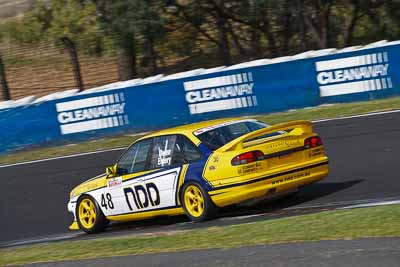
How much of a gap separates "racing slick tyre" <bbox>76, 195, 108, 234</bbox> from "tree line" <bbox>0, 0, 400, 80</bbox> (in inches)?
661

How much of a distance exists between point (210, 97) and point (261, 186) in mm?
10787

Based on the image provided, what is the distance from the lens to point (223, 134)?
36.0 ft

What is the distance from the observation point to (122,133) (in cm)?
2162

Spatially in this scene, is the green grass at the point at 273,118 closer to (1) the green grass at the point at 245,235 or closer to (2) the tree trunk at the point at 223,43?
(2) the tree trunk at the point at 223,43

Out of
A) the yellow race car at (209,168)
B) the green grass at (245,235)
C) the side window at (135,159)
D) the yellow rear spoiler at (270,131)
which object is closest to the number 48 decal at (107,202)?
the yellow race car at (209,168)

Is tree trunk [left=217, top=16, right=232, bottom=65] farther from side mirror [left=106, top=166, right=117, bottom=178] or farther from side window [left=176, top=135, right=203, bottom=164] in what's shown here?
side window [left=176, top=135, right=203, bottom=164]

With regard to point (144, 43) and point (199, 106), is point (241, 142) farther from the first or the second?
point (144, 43)

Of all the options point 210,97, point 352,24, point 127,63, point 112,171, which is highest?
point 352,24

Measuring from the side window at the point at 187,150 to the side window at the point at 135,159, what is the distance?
1.94 feet

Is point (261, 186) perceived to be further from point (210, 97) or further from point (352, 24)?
point (352, 24)

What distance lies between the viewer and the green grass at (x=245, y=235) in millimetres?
8094

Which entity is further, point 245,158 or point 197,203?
point 197,203

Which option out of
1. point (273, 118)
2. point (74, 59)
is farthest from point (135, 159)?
point (74, 59)

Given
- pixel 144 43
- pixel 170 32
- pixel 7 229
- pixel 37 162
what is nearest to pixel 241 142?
pixel 7 229
